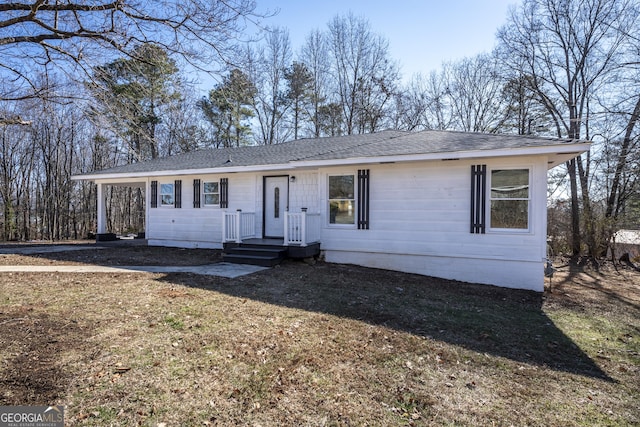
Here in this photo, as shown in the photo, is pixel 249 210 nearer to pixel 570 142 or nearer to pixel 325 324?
pixel 325 324

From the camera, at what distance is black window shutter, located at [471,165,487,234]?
7.91m

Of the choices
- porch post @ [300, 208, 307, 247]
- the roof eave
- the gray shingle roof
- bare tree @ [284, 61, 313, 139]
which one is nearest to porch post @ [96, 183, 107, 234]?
the gray shingle roof

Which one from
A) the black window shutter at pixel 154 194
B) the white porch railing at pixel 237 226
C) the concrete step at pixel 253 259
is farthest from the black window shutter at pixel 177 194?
the concrete step at pixel 253 259

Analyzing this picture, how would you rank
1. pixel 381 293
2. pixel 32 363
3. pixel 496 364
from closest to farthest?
1. pixel 32 363
2. pixel 496 364
3. pixel 381 293

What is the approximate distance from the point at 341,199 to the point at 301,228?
4.78 feet

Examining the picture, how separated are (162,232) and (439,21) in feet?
42.1

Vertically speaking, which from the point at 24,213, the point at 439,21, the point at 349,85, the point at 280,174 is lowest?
the point at 24,213

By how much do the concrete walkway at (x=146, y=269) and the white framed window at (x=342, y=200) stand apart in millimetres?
2574

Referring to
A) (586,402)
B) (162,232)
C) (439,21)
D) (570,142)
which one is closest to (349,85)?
(439,21)

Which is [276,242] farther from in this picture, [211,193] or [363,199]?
[211,193]

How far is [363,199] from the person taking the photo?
9.20 metres

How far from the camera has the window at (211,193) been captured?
1209cm

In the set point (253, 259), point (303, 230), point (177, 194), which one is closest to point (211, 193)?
point (177, 194)

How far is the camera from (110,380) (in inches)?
117
